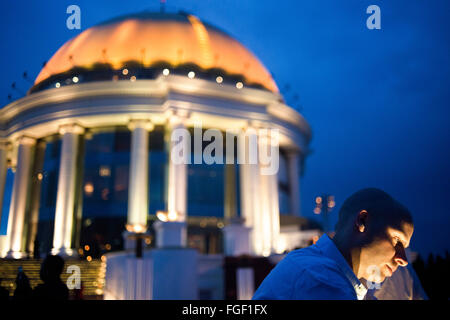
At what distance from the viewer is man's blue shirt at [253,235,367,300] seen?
1.59 meters

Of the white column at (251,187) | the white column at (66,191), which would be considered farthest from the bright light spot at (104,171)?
the white column at (251,187)

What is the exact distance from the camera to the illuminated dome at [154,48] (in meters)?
28.2

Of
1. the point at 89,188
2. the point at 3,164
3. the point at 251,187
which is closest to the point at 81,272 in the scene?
the point at 89,188

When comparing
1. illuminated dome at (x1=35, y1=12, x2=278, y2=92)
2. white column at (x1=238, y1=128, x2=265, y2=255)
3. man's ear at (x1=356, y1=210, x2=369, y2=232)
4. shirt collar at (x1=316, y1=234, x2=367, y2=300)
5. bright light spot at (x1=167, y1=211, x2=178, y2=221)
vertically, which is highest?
illuminated dome at (x1=35, y1=12, x2=278, y2=92)

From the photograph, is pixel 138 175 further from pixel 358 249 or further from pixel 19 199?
pixel 358 249

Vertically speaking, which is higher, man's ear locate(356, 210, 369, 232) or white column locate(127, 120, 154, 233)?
white column locate(127, 120, 154, 233)

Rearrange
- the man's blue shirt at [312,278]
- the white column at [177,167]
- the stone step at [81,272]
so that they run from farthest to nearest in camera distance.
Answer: the white column at [177,167] < the stone step at [81,272] < the man's blue shirt at [312,278]

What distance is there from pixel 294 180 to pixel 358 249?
3275cm

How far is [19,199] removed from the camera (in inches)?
1101

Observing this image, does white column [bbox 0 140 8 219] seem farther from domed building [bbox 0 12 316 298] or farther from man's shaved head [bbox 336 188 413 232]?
man's shaved head [bbox 336 188 413 232]

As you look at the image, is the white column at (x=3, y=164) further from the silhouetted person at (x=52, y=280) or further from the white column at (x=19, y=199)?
the silhouetted person at (x=52, y=280)

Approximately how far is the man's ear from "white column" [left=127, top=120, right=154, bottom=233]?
74.7 feet

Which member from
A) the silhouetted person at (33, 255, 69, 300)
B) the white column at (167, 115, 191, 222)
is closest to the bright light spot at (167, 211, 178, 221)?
the white column at (167, 115, 191, 222)
